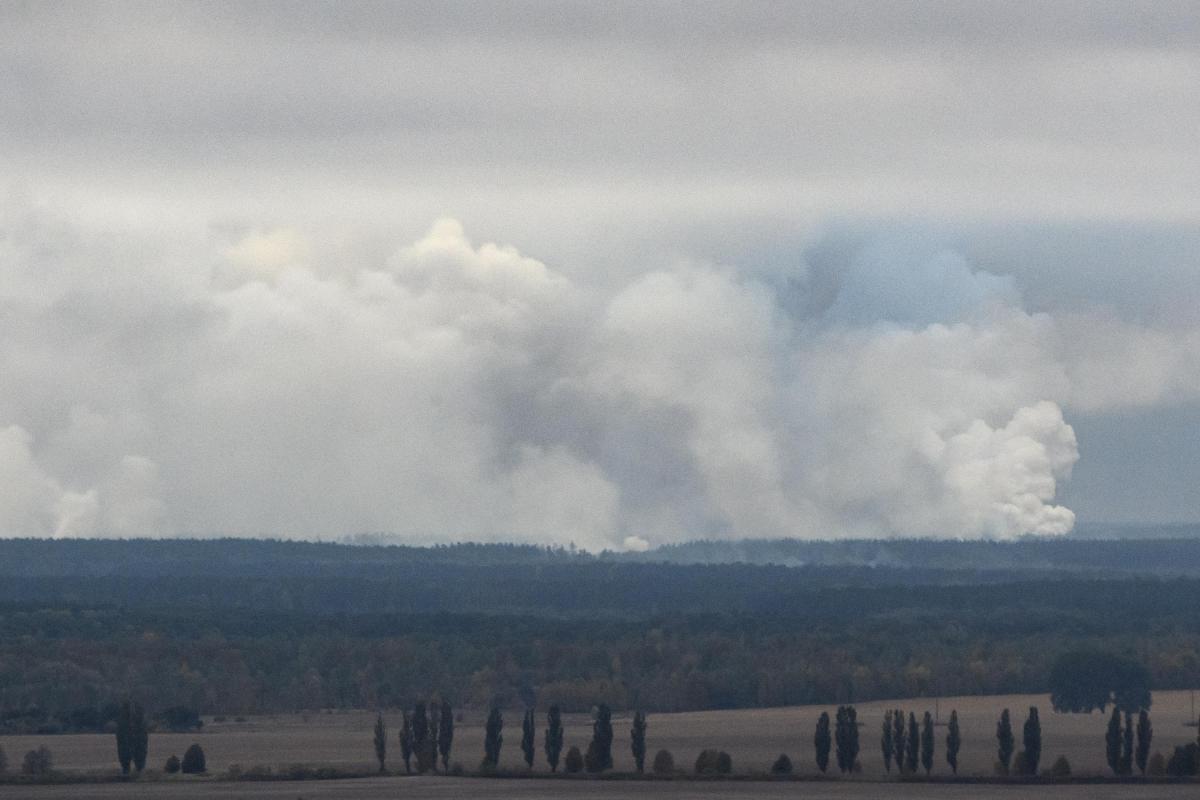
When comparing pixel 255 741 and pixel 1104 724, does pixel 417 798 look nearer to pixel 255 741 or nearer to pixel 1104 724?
pixel 255 741

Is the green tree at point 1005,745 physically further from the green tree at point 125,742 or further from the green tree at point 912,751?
the green tree at point 125,742

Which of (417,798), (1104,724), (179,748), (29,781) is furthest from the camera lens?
(1104,724)

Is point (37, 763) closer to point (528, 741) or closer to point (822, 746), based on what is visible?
point (528, 741)

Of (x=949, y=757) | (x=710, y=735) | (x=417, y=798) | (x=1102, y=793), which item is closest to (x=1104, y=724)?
(x=710, y=735)

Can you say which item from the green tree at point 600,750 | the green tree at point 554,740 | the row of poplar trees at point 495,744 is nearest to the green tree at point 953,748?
the row of poplar trees at point 495,744

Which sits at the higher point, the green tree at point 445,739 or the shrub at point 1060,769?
the green tree at point 445,739

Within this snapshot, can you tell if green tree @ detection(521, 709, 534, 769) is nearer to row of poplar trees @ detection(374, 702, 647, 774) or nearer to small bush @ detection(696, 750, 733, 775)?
row of poplar trees @ detection(374, 702, 647, 774)

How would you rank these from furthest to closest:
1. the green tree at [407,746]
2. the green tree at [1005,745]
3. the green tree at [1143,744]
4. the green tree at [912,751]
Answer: the green tree at [407,746], the green tree at [1005,745], the green tree at [912,751], the green tree at [1143,744]

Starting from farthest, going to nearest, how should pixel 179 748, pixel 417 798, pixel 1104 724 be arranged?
pixel 1104 724 → pixel 179 748 → pixel 417 798
